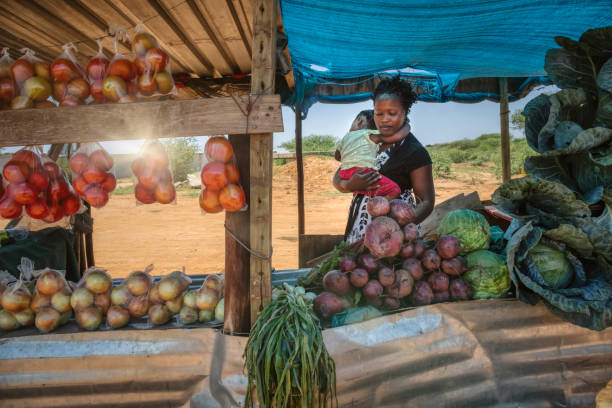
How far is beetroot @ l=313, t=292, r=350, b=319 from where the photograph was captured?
1812 mm

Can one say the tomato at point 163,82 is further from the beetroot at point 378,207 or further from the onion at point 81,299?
the beetroot at point 378,207

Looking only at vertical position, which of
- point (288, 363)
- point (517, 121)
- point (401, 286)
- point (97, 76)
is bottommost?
point (288, 363)

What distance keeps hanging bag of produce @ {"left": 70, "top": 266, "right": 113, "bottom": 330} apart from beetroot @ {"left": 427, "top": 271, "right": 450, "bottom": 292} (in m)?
1.99

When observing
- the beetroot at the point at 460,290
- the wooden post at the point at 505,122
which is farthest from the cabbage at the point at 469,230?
the wooden post at the point at 505,122

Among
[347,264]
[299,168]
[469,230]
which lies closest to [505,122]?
[299,168]

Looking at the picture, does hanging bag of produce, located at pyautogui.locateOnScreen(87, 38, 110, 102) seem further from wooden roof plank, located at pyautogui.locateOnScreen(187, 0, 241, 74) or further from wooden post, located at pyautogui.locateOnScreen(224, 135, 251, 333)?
wooden roof plank, located at pyautogui.locateOnScreen(187, 0, 241, 74)


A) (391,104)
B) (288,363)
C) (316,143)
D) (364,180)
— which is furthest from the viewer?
(316,143)

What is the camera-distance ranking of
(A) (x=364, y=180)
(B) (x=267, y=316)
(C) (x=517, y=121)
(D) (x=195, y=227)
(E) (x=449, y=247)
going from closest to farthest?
(B) (x=267, y=316)
(E) (x=449, y=247)
(A) (x=364, y=180)
(D) (x=195, y=227)
(C) (x=517, y=121)

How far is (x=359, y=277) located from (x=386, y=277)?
0.51 feet

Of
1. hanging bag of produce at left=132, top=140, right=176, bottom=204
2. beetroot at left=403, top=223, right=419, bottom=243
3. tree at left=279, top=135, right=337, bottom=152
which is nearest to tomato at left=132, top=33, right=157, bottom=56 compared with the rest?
hanging bag of produce at left=132, top=140, right=176, bottom=204

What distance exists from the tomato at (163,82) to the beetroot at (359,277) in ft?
5.04

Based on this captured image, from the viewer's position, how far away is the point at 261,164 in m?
1.64

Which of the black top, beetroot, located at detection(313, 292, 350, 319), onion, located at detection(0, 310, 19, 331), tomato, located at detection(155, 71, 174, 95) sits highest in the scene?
tomato, located at detection(155, 71, 174, 95)

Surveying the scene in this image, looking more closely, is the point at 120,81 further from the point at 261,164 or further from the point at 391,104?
the point at 391,104
